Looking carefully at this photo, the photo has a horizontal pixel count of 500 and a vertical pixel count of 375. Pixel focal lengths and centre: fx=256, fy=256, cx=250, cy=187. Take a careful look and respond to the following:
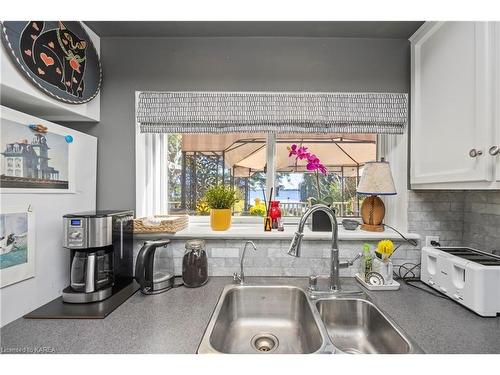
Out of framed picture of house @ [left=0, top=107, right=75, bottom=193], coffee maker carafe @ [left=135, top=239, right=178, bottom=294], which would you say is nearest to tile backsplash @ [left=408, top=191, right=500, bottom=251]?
coffee maker carafe @ [left=135, top=239, right=178, bottom=294]

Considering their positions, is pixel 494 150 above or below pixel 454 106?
below

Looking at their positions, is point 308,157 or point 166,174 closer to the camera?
point 308,157

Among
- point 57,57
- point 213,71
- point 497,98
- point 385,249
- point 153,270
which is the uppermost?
point 213,71

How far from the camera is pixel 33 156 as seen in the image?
1.07 metres

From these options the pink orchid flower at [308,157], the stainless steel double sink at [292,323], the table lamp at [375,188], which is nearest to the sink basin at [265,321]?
the stainless steel double sink at [292,323]

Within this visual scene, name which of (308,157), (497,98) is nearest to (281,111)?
(308,157)

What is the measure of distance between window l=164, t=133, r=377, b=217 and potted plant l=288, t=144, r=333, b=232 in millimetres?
27

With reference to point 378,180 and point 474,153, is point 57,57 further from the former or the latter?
point 474,153

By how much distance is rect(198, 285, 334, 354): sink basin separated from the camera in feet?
3.59

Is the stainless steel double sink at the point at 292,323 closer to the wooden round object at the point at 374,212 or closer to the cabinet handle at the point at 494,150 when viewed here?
the wooden round object at the point at 374,212

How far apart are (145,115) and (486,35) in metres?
1.62

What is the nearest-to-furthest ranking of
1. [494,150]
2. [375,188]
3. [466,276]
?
[494,150] → [466,276] → [375,188]

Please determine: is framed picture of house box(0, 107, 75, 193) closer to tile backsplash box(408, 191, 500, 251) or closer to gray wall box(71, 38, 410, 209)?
gray wall box(71, 38, 410, 209)

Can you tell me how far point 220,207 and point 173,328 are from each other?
0.72 meters
